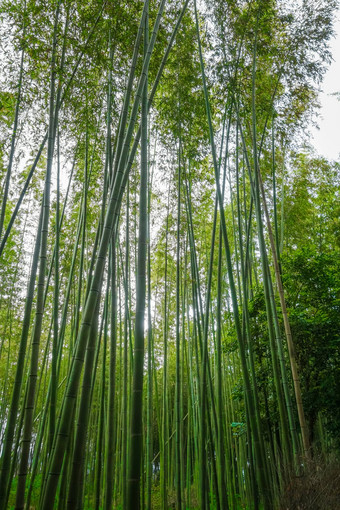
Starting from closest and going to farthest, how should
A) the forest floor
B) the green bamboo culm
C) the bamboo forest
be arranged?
the green bamboo culm
the forest floor
the bamboo forest

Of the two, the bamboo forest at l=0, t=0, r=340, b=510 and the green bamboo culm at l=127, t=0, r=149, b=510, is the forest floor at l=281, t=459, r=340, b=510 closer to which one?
the bamboo forest at l=0, t=0, r=340, b=510

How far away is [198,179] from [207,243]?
6.36ft

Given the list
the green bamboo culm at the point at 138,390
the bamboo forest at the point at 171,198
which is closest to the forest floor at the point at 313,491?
the bamboo forest at the point at 171,198

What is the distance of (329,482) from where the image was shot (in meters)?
2.19

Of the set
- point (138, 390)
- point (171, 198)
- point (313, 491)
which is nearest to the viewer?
point (138, 390)

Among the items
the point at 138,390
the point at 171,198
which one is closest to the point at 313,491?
the point at 138,390

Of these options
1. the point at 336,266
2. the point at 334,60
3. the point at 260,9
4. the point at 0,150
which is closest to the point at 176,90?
the point at 260,9

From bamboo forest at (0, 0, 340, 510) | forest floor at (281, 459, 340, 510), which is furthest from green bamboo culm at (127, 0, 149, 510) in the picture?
forest floor at (281, 459, 340, 510)

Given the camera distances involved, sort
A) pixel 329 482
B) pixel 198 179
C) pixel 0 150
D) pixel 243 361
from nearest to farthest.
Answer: pixel 329 482 → pixel 243 361 → pixel 0 150 → pixel 198 179

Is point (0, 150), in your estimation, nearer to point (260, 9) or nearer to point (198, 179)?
point (198, 179)

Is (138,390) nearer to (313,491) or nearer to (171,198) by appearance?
(313,491)

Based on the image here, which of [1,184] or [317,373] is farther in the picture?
[1,184]

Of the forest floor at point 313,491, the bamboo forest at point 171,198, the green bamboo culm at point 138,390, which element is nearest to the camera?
the green bamboo culm at point 138,390

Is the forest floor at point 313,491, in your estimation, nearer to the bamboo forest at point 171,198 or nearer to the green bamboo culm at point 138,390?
the bamboo forest at point 171,198
